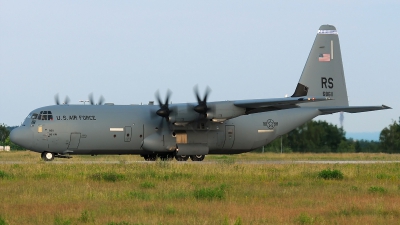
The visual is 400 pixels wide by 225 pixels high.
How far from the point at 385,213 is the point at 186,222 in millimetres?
4844

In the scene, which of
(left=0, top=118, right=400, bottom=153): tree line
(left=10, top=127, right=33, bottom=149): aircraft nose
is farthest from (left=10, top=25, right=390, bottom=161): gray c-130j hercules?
(left=0, top=118, right=400, bottom=153): tree line

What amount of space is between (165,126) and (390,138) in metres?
44.2

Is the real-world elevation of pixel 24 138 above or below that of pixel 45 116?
below

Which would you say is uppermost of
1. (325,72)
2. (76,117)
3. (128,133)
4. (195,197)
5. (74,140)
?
(325,72)

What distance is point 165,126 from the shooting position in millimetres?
34844

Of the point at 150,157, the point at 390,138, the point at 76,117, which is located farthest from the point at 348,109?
the point at 390,138

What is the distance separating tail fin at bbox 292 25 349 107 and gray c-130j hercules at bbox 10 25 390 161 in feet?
6.99

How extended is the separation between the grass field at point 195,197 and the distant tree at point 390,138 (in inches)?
1822

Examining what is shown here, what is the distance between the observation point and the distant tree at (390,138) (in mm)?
70812

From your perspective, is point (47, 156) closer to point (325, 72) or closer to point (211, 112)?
point (211, 112)

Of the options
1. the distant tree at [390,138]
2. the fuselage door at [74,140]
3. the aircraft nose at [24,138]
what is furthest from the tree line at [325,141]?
the aircraft nose at [24,138]

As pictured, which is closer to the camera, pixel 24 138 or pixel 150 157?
pixel 24 138

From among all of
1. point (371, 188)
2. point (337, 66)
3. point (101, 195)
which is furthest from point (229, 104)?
point (101, 195)

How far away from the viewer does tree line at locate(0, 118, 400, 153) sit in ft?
208
